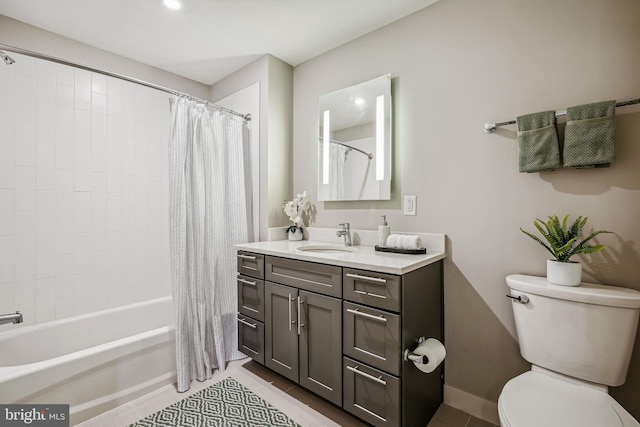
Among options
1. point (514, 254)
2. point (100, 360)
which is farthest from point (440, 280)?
point (100, 360)

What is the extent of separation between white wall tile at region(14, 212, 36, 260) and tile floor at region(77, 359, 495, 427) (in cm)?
122

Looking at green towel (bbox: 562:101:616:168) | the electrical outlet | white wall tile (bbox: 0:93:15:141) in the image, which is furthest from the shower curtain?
green towel (bbox: 562:101:616:168)

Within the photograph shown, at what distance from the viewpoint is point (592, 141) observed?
1294 millimetres

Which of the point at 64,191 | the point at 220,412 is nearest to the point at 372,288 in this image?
the point at 220,412

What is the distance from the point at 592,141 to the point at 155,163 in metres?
3.03

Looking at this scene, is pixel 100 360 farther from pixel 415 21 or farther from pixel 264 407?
pixel 415 21

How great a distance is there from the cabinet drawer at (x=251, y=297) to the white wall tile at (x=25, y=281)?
54.5 inches

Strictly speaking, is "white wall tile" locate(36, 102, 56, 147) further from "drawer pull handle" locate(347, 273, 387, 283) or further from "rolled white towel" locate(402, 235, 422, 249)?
"rolled white towel" locate(402, 235, 422, 249)

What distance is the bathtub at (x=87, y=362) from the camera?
1453 mm

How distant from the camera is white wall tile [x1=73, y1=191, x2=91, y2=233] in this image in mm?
2256

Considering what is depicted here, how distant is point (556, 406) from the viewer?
106 cm

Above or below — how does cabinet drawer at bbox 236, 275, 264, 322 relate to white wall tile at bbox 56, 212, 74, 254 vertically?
below

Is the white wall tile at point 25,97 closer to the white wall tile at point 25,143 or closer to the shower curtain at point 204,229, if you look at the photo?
the white wall tile at point 25,143

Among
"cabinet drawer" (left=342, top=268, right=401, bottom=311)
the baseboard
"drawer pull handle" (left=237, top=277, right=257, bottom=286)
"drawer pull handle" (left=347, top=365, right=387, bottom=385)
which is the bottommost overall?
the baseboard
